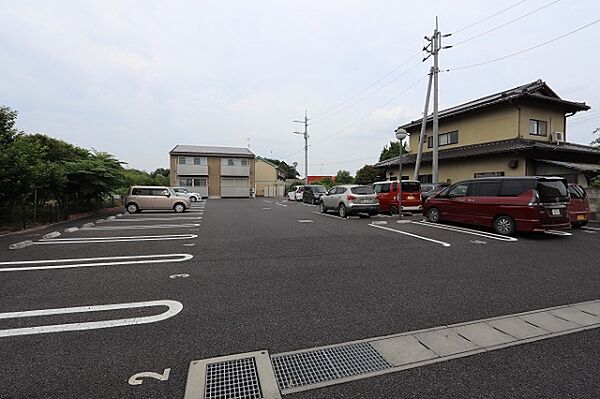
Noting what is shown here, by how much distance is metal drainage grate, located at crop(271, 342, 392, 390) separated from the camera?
2367 millimetres

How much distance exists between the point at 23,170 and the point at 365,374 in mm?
11734

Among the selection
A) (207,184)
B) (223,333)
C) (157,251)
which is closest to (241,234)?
(157,251)

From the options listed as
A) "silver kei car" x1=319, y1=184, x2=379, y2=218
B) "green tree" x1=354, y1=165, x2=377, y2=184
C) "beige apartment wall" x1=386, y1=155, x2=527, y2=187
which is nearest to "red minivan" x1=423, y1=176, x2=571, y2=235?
"silver kei car" x1=319, y1=184, x2=379, y2=218

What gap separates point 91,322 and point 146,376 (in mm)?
1456

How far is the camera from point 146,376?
7.76 ft

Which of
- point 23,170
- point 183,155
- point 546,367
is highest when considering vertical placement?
point 183,155

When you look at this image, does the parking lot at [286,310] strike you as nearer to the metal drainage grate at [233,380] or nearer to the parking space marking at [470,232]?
the metal drainage grate at [233,380]

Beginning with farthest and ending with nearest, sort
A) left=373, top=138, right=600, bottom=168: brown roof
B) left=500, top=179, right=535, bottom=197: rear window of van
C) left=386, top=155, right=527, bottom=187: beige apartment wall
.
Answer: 1. left=386, top=155, right=527, bottom=187: beige apartment wall
2. left=373, top=138, right=600, bottom=168: brown roof
3. left=500, top=179, right=535, bottom=197: rear window of van

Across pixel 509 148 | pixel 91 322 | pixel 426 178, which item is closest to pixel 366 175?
pixel 426 178

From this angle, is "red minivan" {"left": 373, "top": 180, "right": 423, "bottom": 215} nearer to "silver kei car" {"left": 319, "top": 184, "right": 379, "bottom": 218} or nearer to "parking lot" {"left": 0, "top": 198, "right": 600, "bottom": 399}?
"silver kei car" {"left": 319, "top": 184, "right": 379, "bottom": 218}

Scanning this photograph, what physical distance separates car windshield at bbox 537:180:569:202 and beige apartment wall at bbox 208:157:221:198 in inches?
1502

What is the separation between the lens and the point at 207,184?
1625 inches

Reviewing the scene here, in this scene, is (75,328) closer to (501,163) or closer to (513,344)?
(513,344)

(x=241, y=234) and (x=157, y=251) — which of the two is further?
(x=241, y=234)
